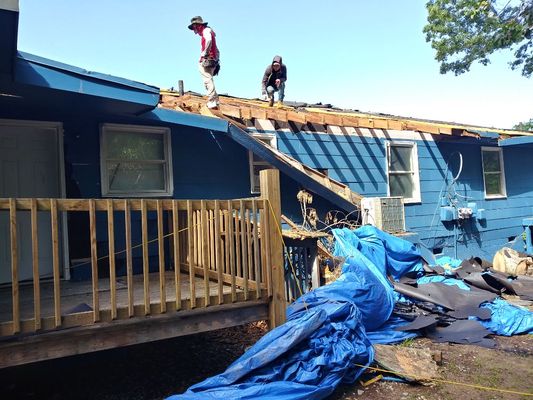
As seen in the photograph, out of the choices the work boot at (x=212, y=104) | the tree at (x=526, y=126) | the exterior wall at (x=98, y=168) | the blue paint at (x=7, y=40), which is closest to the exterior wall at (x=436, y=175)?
the exterior wall at (x=98, y=168)

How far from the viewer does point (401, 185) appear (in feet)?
32.0

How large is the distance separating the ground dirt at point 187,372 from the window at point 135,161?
2.20m

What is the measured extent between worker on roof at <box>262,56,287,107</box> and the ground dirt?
16.6 feet

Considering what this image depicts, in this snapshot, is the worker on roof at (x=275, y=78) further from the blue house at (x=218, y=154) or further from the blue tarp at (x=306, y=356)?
the blue tarp at (x=306, y=356)

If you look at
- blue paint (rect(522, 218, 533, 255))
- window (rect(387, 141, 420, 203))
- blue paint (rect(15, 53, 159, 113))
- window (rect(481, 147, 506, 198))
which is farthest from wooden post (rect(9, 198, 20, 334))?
blue paint (rect(522, 218, 533, 255))

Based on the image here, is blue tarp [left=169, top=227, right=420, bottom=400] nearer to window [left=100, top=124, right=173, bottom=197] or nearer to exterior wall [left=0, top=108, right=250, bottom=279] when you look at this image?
exterior wall [left=0, top=108, right=250, bottom=279]

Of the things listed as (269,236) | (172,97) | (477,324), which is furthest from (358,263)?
(172,97)

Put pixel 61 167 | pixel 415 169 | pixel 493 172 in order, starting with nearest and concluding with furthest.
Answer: pixel 61 167 < pixel 415 169 < pixel 493 172

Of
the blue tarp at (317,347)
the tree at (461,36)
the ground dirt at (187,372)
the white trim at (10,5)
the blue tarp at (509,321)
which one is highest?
the tree at (461,36)

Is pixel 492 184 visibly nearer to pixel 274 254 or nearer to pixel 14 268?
pixel 274 254

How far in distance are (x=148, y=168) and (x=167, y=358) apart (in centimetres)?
279

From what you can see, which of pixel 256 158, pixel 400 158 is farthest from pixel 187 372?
pixel 400 158

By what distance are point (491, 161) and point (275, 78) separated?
20.8 feet

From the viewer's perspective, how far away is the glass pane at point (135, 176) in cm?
632
